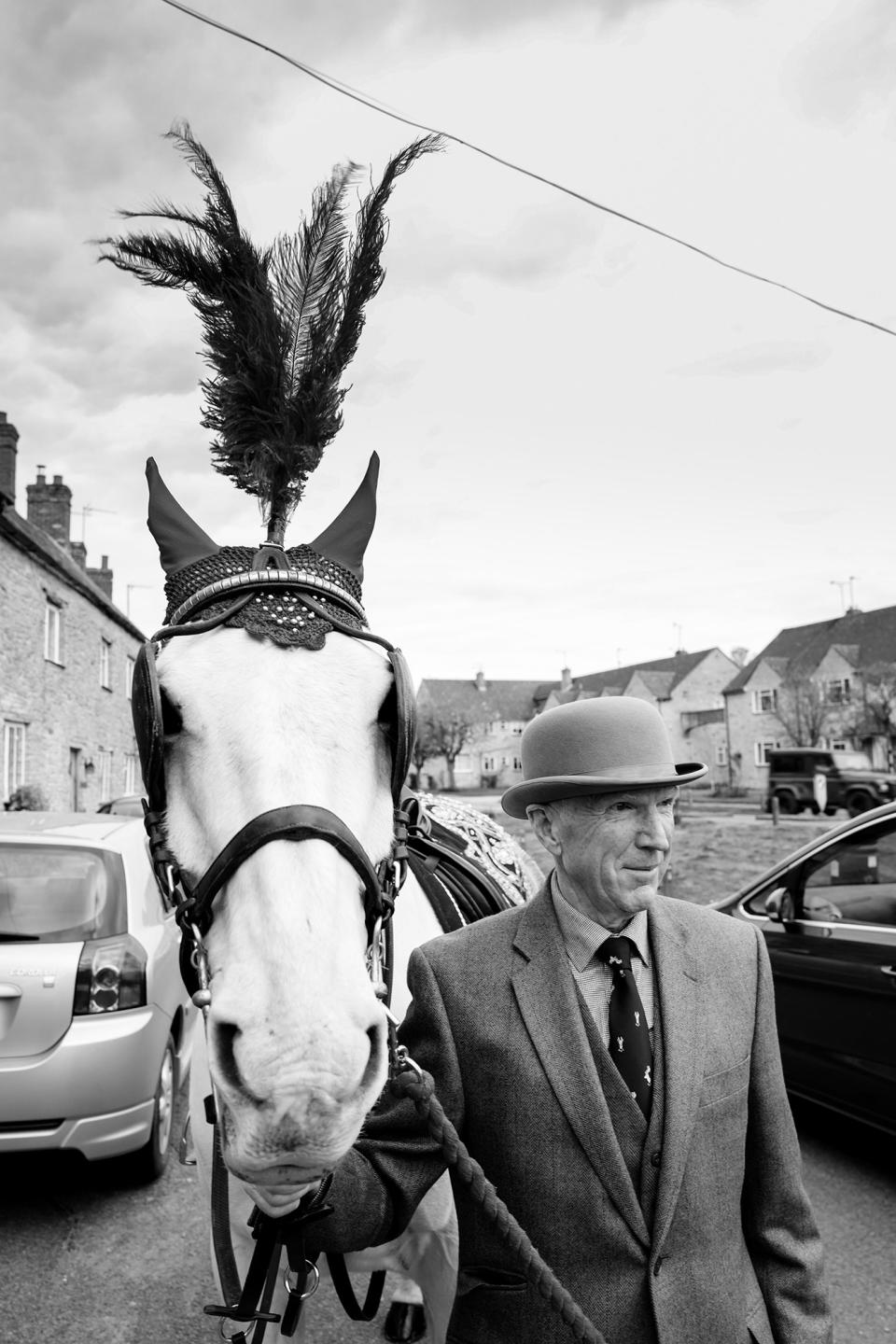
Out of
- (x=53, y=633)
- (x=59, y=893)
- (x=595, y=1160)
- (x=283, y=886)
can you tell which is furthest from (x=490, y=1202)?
(x=53, y=633)

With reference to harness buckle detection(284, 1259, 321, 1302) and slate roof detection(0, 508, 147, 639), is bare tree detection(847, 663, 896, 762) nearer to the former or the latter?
slate roof detection(0, 508, 147, 639)

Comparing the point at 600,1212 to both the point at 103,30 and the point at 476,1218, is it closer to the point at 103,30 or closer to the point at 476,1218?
the point at 476,1218

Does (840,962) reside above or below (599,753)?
below

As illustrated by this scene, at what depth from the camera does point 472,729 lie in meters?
76.7

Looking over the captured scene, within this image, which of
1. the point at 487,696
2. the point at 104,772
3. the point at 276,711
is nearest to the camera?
the point at 276,711

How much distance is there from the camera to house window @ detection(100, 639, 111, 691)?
25594mm

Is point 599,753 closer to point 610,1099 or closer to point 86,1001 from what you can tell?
point 610,1099

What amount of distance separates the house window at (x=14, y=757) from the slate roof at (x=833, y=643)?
43.0 metres

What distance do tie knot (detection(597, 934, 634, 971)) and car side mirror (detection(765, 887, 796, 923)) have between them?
11.8ft

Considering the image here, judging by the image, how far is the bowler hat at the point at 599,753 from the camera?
6.21 ft

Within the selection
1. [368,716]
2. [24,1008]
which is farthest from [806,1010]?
[368,716]

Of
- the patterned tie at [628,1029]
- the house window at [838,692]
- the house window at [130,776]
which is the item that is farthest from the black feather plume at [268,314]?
the house window at [838,692]

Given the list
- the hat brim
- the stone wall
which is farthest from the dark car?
the stone wall

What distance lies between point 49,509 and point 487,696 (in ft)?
207
